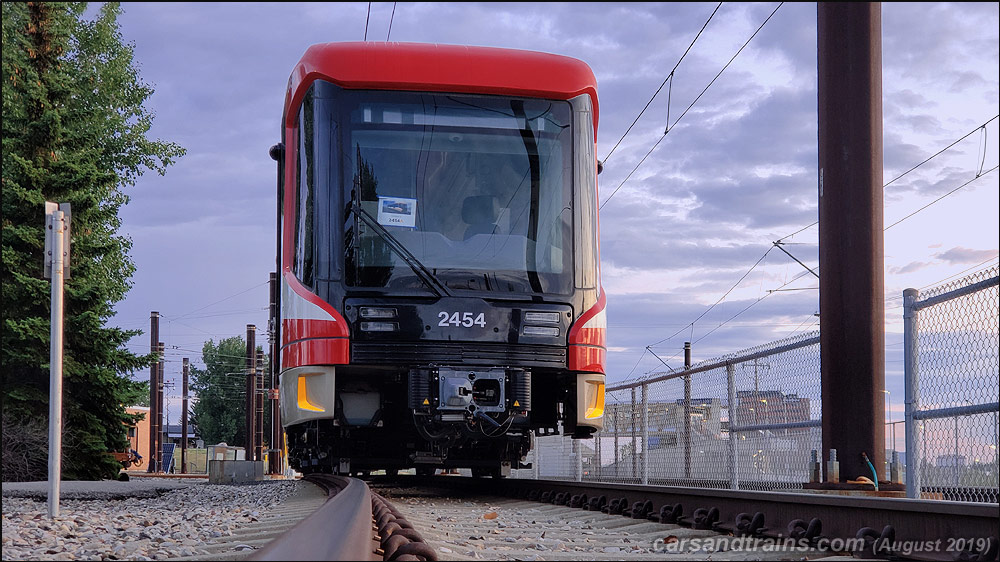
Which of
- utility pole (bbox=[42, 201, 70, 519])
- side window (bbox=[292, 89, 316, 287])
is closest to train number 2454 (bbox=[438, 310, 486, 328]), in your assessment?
side window (bbox=[292, 89, 316, 287])

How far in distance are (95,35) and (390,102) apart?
1019 inches

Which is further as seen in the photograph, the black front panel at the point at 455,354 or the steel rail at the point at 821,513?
the black front panel at the point at 455,354

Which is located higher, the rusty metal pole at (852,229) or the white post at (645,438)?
the rusty metal pole at (852,229)

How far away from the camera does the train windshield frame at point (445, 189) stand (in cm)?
771

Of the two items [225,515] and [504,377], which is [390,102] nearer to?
[504,377]

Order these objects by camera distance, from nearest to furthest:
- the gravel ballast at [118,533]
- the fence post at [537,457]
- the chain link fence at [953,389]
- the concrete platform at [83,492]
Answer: the gravel ballast at [118,533], the chain link fence at [953,389], the concrete platform at [83,492], the fence post at [537,457]

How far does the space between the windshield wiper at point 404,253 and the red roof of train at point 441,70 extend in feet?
3.30

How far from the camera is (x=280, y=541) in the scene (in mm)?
2527

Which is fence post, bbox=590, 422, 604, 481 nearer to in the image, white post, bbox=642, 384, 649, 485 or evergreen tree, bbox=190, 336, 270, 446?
white post, bbox=642, 384, 649, 485

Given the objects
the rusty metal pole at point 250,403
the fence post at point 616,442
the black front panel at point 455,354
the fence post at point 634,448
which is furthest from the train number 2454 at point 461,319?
the rusty metal pole at point 250,403

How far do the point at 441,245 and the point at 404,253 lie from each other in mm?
304

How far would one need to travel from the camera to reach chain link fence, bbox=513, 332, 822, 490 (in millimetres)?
8328

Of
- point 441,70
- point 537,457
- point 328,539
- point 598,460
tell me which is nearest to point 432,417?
point 441,70

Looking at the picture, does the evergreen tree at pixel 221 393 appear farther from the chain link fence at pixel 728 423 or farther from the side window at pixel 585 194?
the side window at pixel 585 194
